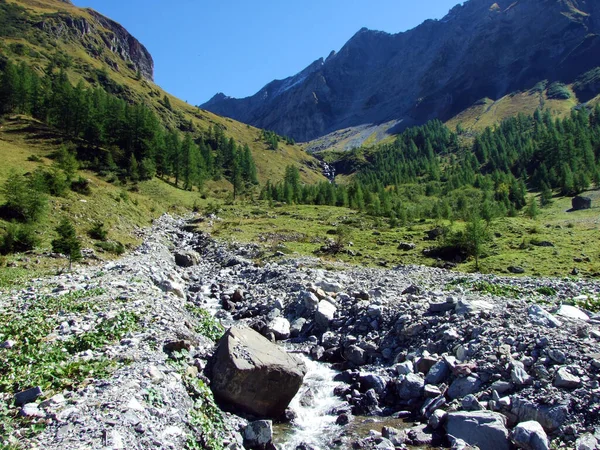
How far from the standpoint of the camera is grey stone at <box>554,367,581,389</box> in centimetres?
1234

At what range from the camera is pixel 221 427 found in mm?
11859

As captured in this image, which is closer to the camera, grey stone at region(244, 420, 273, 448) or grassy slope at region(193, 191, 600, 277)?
grey stone at region(244, 420, 273, 448)

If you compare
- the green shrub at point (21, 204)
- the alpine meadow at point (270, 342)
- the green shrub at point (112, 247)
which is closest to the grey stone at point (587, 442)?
the alpine meadow at point (270, 342)

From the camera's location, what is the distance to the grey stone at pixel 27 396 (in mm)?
9844

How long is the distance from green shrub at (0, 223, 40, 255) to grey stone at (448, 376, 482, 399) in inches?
1254

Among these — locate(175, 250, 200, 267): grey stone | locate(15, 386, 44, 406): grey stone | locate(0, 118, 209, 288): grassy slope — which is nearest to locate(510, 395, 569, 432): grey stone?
locate(15, 386, 44, 406): grey stone

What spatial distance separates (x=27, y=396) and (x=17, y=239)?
80.6 feet

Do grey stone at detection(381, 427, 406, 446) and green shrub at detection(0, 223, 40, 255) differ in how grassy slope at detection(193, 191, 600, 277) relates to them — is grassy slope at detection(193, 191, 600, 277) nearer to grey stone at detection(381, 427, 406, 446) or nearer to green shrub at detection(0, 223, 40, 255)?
green shrub at detection(0, 223, 40, 255)

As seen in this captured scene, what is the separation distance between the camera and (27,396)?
9.96m

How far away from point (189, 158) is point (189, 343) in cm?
10148

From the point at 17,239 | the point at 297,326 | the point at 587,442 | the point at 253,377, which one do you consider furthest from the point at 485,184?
the point at 253,377

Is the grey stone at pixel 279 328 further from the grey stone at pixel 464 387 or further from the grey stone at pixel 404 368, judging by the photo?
the grey stone at pixel 464 387

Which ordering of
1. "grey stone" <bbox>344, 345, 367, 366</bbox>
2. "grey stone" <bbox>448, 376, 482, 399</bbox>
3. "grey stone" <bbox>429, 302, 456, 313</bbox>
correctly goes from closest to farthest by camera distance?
"grey stone" <bbox>448, 376, 482, 399</bbox>
"grey stone" <bbox>344, 345, 367, 366</bbox>
"grey stone" <bbox>429, 302, 456, 313</bbox>

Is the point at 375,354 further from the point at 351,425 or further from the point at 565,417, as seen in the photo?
the point at 565,417
